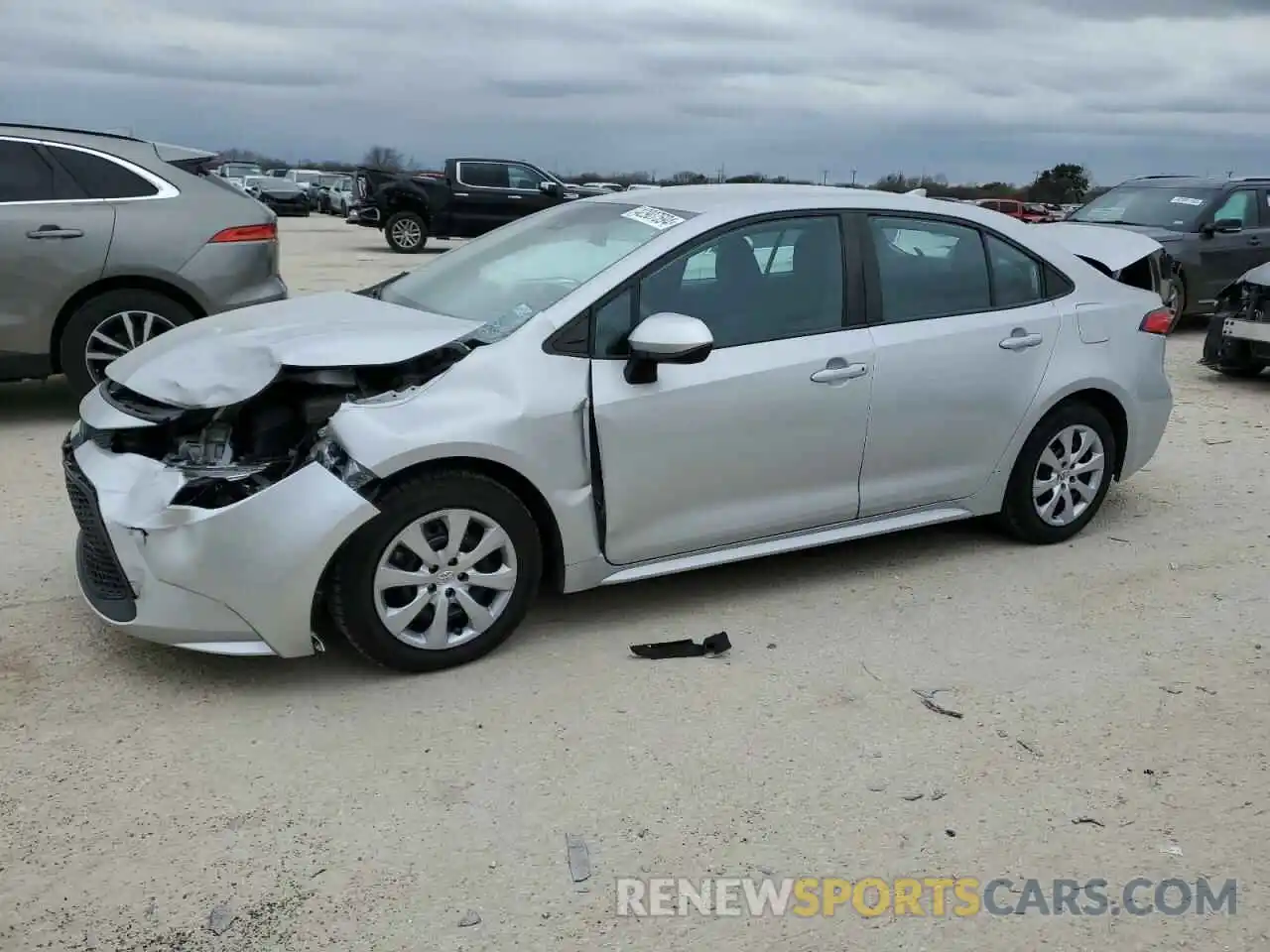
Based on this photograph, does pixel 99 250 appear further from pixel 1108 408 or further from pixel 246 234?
pixel 1108 408

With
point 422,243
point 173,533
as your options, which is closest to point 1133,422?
point 173,533

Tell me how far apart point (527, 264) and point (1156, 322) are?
296cm

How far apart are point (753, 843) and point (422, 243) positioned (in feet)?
68.7

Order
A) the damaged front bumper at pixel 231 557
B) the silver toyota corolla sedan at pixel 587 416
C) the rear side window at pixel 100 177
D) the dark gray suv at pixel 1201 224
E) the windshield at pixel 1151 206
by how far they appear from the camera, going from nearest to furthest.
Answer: the damaged front bumper at pixel 231 557 < the silver toyota corolla sedan at pixel 587 416 < the rear side window at pixel 100 177 < the dark gray suv at pixel 1201 224 < the windshield at pixel 1151 206

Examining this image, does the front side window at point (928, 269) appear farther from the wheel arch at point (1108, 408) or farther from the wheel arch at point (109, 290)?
the wheel arch at point (109, 290)

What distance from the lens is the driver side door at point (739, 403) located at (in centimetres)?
433

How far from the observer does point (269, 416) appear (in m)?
4.27

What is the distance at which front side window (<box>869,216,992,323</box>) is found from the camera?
498 centimetres

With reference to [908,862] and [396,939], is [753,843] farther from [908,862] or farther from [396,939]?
[396,939]

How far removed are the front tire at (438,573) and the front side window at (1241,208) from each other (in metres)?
10.8

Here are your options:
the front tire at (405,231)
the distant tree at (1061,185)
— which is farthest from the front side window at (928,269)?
the distant tree at (1061,185)

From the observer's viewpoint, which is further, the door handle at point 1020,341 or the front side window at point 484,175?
the front side window at point 484,175

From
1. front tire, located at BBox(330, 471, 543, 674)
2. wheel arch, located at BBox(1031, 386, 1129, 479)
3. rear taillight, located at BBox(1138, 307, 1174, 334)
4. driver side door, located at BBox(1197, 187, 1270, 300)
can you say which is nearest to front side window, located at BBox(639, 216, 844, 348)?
front tire, located at BBox(330, 471, 543, 674)

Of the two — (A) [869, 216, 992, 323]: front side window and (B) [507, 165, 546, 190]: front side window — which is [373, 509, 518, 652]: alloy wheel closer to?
(A) [869, 216, 992, 323]: front side window
